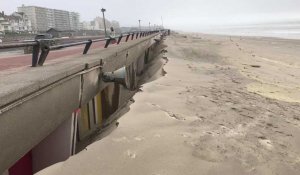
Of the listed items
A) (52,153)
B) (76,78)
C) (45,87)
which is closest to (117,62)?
(76,78)

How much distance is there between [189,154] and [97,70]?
10.5 ft

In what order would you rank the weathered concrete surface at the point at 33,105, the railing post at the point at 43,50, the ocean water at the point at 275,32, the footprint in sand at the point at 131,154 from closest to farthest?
1. the weathered concrete surface at the point at 33,105
2. the footprint in sand at the point at 131,154
3. the railing post at the point at 43,50
4. the ocean water at the point at 275,32

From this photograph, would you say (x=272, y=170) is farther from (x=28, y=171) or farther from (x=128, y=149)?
(x=28, y=171)

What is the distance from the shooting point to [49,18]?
560 feet

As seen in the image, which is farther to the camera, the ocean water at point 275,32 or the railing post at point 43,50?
the ocean water at point 275,32

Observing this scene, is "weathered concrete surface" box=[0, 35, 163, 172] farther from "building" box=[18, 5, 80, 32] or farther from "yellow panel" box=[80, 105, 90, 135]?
"building" box=[18, 5, 80, 32]

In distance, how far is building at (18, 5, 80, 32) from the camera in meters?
159

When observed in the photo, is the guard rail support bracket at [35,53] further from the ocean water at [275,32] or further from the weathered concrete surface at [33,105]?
the ocean water at [275,32]

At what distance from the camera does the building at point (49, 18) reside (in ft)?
522

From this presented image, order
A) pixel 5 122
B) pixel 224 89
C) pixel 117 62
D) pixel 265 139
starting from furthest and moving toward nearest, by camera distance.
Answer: pixel 117 62 → pixel 224 89 → pixel 265 139 → pixel 5 122

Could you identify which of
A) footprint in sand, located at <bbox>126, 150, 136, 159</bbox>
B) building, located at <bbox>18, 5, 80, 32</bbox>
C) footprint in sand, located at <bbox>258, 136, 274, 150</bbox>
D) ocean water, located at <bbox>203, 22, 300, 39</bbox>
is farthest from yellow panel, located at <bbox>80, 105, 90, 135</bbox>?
building, located at <bbox>18, 5, 80, 32</bbox>

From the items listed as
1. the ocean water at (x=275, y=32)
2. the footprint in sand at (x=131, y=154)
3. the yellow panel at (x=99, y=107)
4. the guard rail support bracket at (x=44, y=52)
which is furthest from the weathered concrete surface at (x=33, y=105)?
the ocean water at (x=275, y=32)

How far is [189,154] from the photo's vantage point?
3.78 metres

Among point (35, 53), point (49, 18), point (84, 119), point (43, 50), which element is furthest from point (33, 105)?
point (49, 18)
